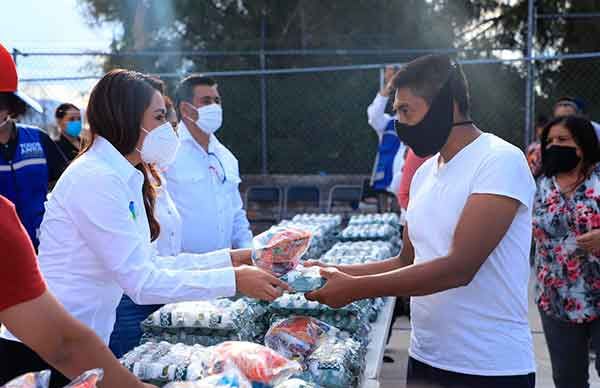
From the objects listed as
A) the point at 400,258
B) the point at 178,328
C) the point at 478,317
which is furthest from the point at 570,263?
the point at 178,328

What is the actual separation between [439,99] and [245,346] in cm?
113

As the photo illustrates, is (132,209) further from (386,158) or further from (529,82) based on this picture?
(529,82)

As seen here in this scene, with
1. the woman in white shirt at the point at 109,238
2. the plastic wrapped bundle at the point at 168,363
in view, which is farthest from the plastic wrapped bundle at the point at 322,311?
the plastic wrapped bundle at the point at 168,363

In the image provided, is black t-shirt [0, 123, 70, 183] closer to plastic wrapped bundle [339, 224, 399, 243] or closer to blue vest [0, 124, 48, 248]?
blue vest [0, 124, 48, 248]

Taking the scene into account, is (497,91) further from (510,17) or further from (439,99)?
(439,99)

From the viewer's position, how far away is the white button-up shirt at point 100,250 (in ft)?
7.13

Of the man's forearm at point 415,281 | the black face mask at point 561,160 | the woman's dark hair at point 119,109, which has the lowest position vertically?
the man's forearm at point 415,281

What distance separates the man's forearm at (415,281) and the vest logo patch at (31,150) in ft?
9.39

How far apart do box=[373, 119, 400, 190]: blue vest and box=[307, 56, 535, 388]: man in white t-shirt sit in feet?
17.0

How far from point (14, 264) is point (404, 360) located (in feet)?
15.4

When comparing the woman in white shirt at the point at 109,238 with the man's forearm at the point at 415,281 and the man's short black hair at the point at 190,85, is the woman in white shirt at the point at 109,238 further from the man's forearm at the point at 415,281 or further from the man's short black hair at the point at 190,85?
the man's short black hair at the point at 190,85

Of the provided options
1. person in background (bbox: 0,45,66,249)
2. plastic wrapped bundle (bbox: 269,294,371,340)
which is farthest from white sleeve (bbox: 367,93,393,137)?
plastic wrapped bundle (bbox: 269,294,371,340)

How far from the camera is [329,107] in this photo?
405 inches

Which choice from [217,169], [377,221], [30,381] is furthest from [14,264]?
[377,221]
